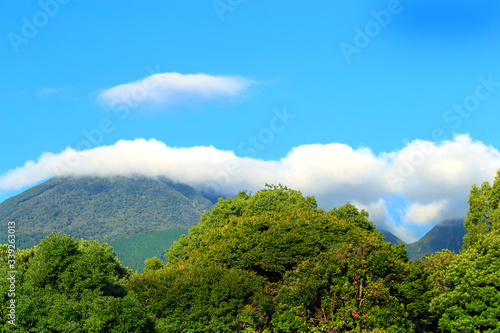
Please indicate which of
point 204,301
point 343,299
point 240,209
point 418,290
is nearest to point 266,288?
point 204,301

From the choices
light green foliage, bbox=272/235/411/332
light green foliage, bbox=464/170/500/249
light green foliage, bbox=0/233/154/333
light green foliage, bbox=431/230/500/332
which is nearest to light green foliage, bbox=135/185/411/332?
light green foliage, bbox=272/235/411/332

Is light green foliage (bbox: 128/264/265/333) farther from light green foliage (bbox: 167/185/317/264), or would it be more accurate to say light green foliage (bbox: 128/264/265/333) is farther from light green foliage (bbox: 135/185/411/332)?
light green foliage (bbox: 167/185/317/264)

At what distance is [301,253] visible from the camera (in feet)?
136

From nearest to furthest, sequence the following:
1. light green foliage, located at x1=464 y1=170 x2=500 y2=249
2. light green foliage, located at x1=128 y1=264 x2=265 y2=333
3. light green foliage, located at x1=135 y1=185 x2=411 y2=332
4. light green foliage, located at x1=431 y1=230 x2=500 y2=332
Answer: light green foliage, located at x1=431 y1=230 x2=500 y2=332 < light green foliage, located at x1=135 y1=185 x2=411 y2=332 < light green foliage, located at x1=128 y1=264 x2=265 y2=333 < light green foliage, located at x1=464 y1=170 x2=500 y2=249

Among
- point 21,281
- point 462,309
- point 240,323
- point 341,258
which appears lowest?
point 462,309

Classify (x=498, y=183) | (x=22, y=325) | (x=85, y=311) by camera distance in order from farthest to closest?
1. (x=498, y=183)
2. (x=85, y=311)
3. (x=22, y=325)

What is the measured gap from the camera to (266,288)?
3988 centimetres

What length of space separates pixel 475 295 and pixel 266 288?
15063mm

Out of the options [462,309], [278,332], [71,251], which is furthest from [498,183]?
[71,251]

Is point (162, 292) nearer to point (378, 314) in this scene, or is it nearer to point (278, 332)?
point (278, 332)

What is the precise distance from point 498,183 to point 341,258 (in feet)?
77.2

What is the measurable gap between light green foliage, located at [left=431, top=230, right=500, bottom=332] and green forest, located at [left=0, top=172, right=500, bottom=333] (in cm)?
8

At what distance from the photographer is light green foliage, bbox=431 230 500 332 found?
31.0 m

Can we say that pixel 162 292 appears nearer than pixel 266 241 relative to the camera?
Yes
